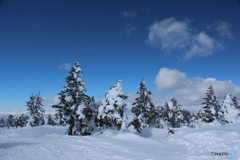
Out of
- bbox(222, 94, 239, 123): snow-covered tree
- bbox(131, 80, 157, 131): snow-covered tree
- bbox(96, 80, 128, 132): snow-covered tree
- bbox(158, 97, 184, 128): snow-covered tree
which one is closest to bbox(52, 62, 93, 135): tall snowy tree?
bbox(96, 80, 128, 132): snow-covered tree

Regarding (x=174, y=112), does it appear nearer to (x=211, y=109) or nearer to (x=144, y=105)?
(x=211, y=109)

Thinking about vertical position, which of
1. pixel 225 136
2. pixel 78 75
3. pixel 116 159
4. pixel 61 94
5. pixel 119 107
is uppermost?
pixel 78 75

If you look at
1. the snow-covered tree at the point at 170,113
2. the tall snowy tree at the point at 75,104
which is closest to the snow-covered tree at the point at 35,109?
the tall snowy tree at the point at 75,104

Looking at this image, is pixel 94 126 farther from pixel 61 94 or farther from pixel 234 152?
pixel 234 152

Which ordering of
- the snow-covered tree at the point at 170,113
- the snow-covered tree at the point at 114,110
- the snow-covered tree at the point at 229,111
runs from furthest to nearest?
the snow-covered tree at the point at 170,113
the snow-covered tree at the point at 229,111
the snow-covered tree at the point at 114,110

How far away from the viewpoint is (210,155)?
28.5ft

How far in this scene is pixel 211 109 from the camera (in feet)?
99.5

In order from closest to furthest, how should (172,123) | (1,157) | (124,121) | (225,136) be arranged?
(1,157)
(225,136)
(124,121)
(172,123)

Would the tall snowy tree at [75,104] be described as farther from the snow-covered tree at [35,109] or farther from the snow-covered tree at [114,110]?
the snow-covered tree at [35,109]

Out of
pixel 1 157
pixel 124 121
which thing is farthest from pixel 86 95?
pixel 1 157

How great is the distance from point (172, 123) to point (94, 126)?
1038 inches

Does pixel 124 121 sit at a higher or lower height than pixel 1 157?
higher

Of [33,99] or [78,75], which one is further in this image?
[33,99]

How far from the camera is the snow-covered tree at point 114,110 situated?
59.5 ft
